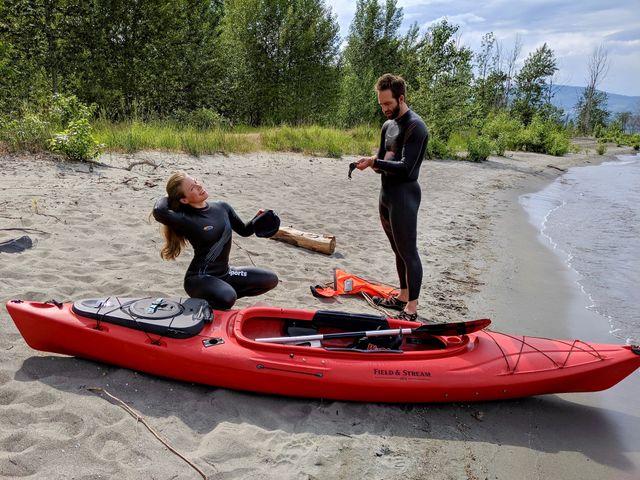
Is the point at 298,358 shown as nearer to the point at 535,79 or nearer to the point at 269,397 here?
the point at 269,397

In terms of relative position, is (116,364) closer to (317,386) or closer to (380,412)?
(317,386)

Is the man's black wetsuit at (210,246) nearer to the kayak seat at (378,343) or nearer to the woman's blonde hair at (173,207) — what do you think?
the woman's blonde hair at (173,207)

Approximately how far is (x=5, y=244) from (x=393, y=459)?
13.6ft

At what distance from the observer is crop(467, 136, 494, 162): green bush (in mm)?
16828

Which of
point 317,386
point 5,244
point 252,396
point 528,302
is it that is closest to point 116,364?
point 252,396

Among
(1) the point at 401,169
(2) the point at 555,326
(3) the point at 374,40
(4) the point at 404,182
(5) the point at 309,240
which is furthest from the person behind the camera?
(3) the point at 374,40

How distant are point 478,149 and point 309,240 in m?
13.0

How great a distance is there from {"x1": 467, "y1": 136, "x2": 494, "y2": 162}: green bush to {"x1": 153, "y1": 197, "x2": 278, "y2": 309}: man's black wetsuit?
14.8 meters

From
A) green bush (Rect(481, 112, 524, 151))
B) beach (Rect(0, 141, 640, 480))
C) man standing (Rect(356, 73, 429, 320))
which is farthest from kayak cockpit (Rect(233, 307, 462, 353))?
green bush (Rect(481, 112, 524, 151))

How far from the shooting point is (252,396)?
9.90 ft

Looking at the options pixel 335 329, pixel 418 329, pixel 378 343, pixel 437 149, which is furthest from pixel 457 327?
pixel 437 149

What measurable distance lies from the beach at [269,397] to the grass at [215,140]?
104 centimetres

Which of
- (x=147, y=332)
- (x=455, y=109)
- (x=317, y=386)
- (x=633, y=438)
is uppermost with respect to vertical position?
(x=455, y=109)

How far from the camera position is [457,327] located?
324 cm
